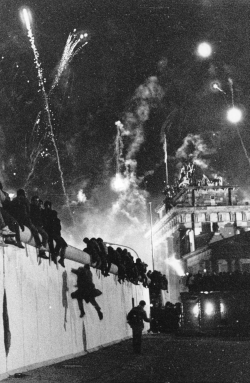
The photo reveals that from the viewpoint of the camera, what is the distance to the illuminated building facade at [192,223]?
366ft

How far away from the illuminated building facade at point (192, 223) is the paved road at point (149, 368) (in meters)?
81.2

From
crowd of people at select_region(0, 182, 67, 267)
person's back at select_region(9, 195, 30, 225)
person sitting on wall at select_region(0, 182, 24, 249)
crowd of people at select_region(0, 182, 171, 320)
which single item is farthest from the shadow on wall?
person sitting on wall at select_region(0, 182, 24, 249)

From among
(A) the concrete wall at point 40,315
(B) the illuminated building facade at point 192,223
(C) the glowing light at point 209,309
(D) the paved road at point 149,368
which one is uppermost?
(B) the illuminated building facade at point 192,223

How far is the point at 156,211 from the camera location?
155 m

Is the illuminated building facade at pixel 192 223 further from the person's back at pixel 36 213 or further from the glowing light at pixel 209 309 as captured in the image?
the person's back at pixel 36 213

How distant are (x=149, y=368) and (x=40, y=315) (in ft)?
9.95

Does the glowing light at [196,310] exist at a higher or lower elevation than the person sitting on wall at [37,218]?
lower

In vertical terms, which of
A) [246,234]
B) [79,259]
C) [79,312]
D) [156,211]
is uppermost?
[156,211]

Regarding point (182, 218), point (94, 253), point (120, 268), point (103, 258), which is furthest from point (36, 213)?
point (182, 218)

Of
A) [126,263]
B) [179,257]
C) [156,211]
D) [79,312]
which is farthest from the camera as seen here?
[156,211]

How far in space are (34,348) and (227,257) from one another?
7788cm

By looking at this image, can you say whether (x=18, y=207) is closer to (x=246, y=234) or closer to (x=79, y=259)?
(x=79, y=259)

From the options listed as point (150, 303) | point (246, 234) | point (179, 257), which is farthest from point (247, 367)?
point (179, 257)

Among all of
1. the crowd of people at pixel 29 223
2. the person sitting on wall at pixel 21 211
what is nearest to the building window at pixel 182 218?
the crowd of people at pixel 29 223
